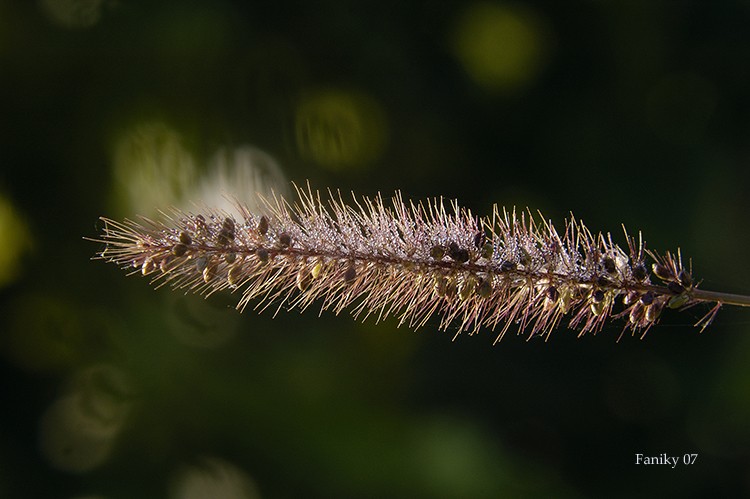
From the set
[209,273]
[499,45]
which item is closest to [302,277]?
[209,273]

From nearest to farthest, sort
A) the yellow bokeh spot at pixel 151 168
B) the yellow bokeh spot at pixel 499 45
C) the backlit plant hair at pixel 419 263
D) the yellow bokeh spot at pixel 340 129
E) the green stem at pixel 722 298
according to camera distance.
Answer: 1. the green stem at pixel 722 298
2. the backlit plant hair at pixel 419 263
3. the yellow bokeh spot at pixel 151 168
4. the yellow bokeh spot at pixel 340 129
5. the yellow bokeh spot at pixel 499 45

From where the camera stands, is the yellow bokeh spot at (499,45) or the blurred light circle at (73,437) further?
the yellow bokeh spot at (499,45)

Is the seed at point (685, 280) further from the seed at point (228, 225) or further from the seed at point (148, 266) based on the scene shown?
the seed at point (148, 266)

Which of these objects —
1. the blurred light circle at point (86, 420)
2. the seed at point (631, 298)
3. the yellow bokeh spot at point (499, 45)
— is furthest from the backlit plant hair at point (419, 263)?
the yellow bokeh spot at point (499, 45)

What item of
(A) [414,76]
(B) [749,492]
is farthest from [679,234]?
(A) [414,76]

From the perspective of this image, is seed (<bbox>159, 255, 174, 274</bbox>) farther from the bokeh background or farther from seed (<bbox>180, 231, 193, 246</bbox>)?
the bokeh background

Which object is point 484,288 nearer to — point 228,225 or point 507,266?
point 507,266
